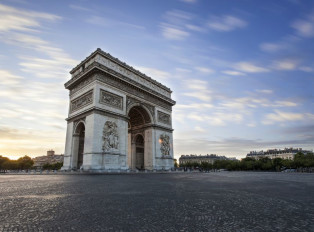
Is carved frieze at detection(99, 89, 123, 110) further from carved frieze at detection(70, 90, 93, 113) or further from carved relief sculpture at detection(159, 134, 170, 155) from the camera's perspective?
carved relief sculpture at detection(159, 134, 170, 155)

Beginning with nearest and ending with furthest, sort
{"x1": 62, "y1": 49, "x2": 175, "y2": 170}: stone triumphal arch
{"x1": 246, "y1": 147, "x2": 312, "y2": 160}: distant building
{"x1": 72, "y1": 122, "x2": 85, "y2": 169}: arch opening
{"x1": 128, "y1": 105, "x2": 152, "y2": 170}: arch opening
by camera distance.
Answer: {"x1": 62, "y1": 49, "x2": 175, "y2": 170}: stone triumphal arch < {"x1": 72, "y1": 122, "x2": 85, "y2": 169}: arch opening < {"x1": 128, "y1": 105, "x2": 152, "y2": 170}: arch opening < {"x1": 246, "y1": 147, "x2": 312, "y2": 160}: distant building

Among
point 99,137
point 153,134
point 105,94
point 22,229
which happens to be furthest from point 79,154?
point 22,229

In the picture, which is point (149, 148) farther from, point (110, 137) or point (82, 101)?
point (82, 101)

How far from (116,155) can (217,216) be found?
17935mm

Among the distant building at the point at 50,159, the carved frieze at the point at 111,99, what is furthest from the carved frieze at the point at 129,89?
the distant building at the point at 50,159

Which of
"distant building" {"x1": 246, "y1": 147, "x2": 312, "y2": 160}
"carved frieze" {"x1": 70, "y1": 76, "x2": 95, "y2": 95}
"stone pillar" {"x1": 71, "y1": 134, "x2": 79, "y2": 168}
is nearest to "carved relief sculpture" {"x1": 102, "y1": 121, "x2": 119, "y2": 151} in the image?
"stone pillar" {"x1": 71, "y1": 134, "x2": 79, "y2": 168}

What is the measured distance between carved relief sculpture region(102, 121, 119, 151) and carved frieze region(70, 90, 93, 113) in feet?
9.76

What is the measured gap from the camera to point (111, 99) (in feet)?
69.5

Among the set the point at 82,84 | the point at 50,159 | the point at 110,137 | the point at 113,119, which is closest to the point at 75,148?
the point at 110,137

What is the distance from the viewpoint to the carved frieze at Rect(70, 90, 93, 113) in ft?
67.1

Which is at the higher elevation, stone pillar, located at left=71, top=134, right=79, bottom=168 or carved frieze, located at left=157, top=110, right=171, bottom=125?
carved frieze, located at left=157, top=110, right=171, bottom=125

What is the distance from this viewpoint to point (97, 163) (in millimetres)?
18344

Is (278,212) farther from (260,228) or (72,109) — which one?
(72,109)

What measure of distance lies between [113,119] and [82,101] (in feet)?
13.0
